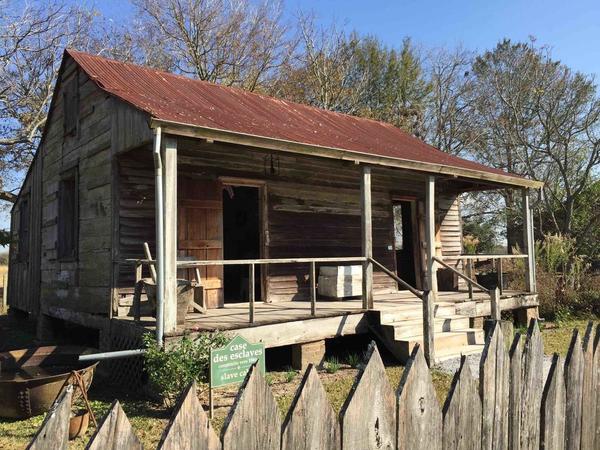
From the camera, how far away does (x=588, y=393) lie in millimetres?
3027

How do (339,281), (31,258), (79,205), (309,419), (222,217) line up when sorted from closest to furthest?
(309,419) < (79,205) < (222,217) < (339,281) < (31,258)

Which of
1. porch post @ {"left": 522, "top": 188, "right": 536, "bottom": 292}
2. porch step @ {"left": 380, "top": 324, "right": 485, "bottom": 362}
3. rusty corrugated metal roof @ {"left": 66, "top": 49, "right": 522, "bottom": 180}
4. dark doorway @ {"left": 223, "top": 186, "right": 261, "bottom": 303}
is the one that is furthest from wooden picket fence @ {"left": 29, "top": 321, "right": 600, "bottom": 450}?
dark doorway @ {"left": 223, "top": 186, "right": 261, "bottom": 303}

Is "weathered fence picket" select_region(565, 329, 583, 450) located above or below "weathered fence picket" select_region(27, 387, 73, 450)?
below

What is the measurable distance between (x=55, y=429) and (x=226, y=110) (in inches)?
329

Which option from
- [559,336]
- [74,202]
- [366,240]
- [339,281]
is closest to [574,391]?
[366,240]

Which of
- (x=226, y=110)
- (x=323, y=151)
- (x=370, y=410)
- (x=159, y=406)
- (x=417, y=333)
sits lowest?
(x=159, y=406)

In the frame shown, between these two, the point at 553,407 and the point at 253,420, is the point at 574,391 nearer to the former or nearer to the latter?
the point at 553,407

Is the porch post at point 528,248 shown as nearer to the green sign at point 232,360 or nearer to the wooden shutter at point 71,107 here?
the green sign at point 232,360

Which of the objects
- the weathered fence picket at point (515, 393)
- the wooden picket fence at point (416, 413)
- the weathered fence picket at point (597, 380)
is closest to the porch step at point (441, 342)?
the weathered fence picket at point (597, 380)

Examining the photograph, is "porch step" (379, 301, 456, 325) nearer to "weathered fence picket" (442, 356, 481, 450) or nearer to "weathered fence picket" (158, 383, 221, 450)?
"weathered fence picket" (442, 356, 481, 450)

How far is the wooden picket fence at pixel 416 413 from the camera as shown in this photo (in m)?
1.53

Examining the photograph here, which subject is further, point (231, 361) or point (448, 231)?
point (448, 231)

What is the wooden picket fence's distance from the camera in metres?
1.53

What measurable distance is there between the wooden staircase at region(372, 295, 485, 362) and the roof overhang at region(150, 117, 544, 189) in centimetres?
249
